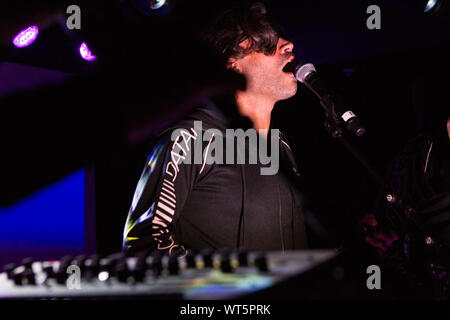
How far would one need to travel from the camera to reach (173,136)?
78.3 inches

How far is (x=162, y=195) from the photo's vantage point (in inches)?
71.8

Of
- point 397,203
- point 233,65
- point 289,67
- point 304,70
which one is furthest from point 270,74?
point 397,203

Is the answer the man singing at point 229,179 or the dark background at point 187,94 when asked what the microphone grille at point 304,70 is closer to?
the man singing at point 229,179

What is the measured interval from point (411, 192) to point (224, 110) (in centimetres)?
135

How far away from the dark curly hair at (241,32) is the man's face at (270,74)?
0.04m

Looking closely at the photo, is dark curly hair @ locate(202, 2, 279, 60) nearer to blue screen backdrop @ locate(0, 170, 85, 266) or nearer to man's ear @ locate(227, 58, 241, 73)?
man's ear @ locate(227, 58, 241, 73)

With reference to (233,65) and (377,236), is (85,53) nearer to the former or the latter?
(233,65)

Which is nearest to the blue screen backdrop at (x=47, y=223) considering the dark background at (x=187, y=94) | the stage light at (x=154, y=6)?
the dark background at (x=187, y=94)

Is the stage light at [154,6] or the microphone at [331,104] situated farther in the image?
the stage light at [154,6]

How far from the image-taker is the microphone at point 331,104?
176cm

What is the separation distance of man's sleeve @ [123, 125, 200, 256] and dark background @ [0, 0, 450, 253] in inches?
33.8

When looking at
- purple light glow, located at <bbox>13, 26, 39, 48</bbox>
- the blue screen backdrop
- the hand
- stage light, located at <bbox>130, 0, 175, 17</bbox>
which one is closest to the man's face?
stage light, located at <bbox>130, 0, 175, 17</bbox>

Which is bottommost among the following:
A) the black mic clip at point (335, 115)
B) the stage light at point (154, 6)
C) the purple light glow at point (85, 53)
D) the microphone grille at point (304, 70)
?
the black mic clip at point (335, 115)
